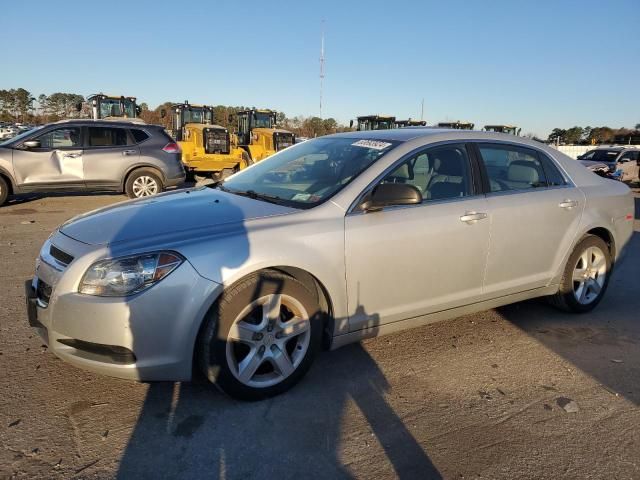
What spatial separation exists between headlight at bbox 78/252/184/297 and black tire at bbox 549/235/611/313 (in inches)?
134

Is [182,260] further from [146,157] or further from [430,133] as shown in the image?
[146,157]

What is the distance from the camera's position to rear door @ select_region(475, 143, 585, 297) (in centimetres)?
379

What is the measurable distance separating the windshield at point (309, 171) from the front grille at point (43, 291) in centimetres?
144

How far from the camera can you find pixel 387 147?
3578mm

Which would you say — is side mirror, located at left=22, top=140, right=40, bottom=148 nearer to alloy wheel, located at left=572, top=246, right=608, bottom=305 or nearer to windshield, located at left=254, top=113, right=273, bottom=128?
alloy wheel, located at left=572, top=246, right=608, bottom=305

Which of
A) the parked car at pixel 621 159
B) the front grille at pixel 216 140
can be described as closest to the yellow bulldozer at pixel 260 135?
the front grille at pixel 216 140

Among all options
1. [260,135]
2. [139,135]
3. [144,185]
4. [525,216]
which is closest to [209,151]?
[260,135]

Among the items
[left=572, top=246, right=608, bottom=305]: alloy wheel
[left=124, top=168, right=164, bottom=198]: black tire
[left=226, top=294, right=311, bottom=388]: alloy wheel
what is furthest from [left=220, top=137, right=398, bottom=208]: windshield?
[left=124, top=168, right=164, bottom=198]: black tire

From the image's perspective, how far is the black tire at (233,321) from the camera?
2.73 m

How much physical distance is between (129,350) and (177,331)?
267mm

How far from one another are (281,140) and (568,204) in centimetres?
1513

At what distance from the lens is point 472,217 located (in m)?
3.61

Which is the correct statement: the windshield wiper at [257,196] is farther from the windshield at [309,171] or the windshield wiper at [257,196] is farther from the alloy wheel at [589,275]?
the alloy wheel at [589,275]

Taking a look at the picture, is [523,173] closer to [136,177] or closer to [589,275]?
[589,275]
